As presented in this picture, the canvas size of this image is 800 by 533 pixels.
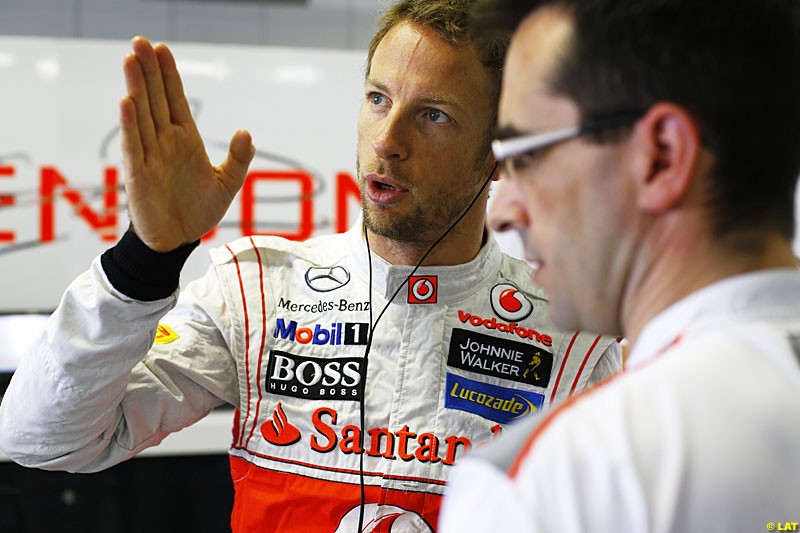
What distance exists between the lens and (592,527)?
55 centimetres

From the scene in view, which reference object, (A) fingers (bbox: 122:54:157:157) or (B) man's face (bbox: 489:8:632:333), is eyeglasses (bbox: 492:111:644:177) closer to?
(B) man's face (bbox: 489:8:632:333)

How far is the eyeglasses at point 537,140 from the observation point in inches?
27.3

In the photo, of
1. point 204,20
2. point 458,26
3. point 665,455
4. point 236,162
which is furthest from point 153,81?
point 204,20

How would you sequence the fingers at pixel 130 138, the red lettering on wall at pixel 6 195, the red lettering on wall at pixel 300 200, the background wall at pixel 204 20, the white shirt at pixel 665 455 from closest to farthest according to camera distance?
the white shirt at pixel 665 455, the fingers at pixel 130 138, the red lettering on wall at pixel 6 195, the red lettering on wall at pixel 300 200, the background wall at pixel 204 20

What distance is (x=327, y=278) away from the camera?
138 cm

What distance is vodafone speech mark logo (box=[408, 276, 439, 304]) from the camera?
4.42 ft

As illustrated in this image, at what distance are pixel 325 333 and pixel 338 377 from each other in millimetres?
71

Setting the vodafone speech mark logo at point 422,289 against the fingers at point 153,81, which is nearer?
the fingers at point 153,81

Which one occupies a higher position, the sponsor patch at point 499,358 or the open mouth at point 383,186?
the open mouth at point 383,186

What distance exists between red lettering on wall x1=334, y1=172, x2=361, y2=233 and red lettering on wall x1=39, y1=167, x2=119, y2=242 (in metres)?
0.95

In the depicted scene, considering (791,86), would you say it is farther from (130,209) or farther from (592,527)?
(130,209)

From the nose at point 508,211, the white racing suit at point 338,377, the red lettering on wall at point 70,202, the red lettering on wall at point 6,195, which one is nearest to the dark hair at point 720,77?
the nose at point 508,211

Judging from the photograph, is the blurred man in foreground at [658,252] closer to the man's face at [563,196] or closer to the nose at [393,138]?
the man's face at [563,196]

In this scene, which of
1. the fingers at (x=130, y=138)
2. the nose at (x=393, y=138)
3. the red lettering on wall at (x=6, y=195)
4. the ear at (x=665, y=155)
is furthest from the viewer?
the red lettering on wall at (x=6, y=195)
